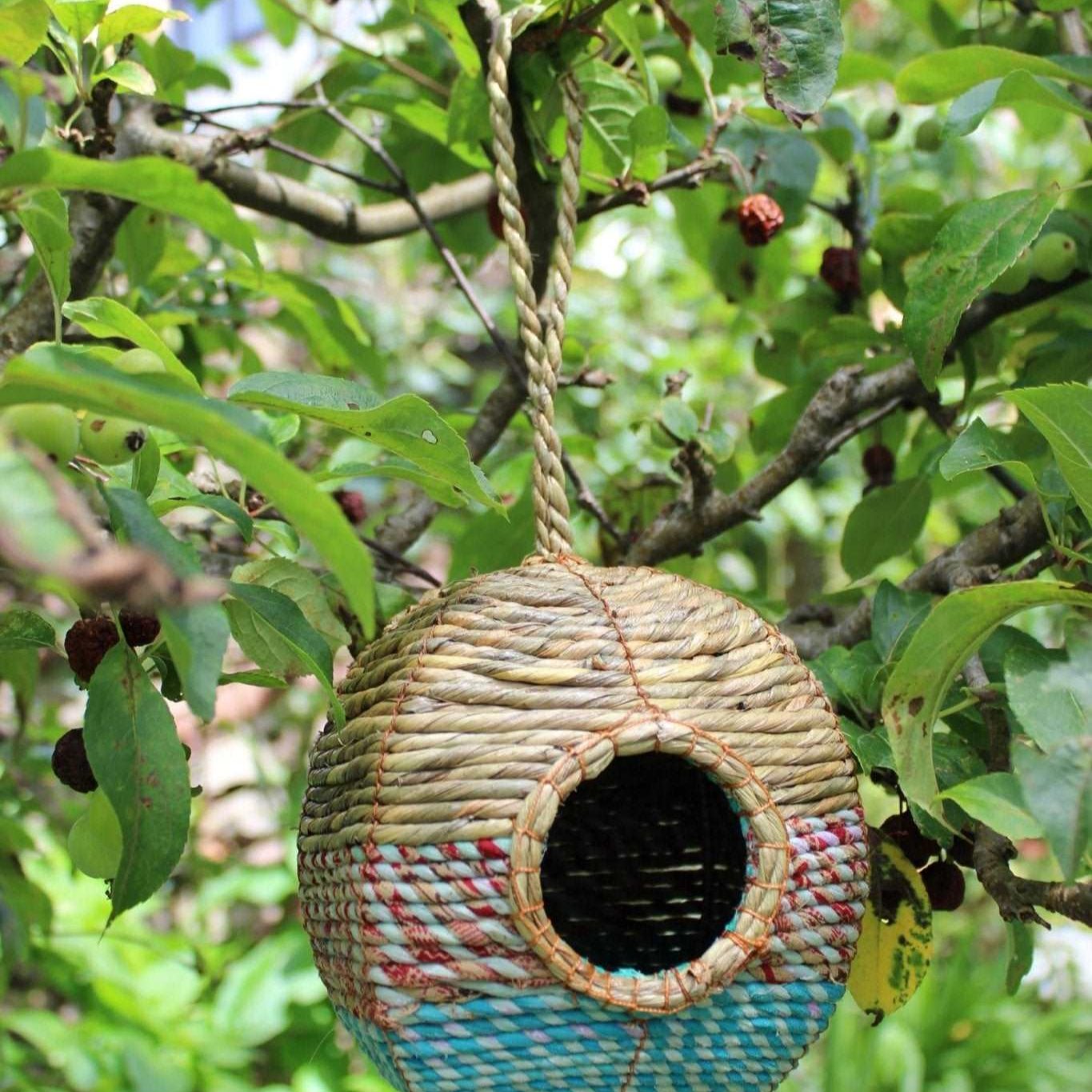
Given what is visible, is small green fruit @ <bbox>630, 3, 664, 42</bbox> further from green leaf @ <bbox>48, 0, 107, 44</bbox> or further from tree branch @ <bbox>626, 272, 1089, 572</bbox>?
green leaf @ <bbox>48, 0, 107, 44</bbox>

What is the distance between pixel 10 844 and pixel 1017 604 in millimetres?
909

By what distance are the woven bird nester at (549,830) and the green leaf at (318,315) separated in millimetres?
580

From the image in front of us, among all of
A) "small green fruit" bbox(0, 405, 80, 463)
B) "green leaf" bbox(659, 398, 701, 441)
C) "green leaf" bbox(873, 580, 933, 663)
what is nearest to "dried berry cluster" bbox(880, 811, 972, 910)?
"green leaf" bbox(873, 580, 933, 663)

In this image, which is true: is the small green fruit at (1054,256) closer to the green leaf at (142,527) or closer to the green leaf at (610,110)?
the green leaf at (610,110)

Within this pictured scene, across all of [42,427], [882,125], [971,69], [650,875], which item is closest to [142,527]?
[42,427]

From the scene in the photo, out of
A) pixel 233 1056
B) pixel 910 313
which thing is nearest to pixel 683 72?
pixel 910 313

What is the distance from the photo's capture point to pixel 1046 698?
25.3 inches

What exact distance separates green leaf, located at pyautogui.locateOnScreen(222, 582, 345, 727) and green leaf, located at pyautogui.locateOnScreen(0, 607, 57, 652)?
124 mm

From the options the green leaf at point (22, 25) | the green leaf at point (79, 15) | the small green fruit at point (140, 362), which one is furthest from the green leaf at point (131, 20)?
the small green fruit at point (140, 362)

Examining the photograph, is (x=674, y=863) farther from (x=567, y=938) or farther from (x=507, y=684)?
(x=507, y=684)

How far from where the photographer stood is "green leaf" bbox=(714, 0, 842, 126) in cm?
78

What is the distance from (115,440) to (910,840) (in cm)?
54

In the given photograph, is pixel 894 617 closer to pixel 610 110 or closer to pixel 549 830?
pixel 549 830

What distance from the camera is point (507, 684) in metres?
0.66
